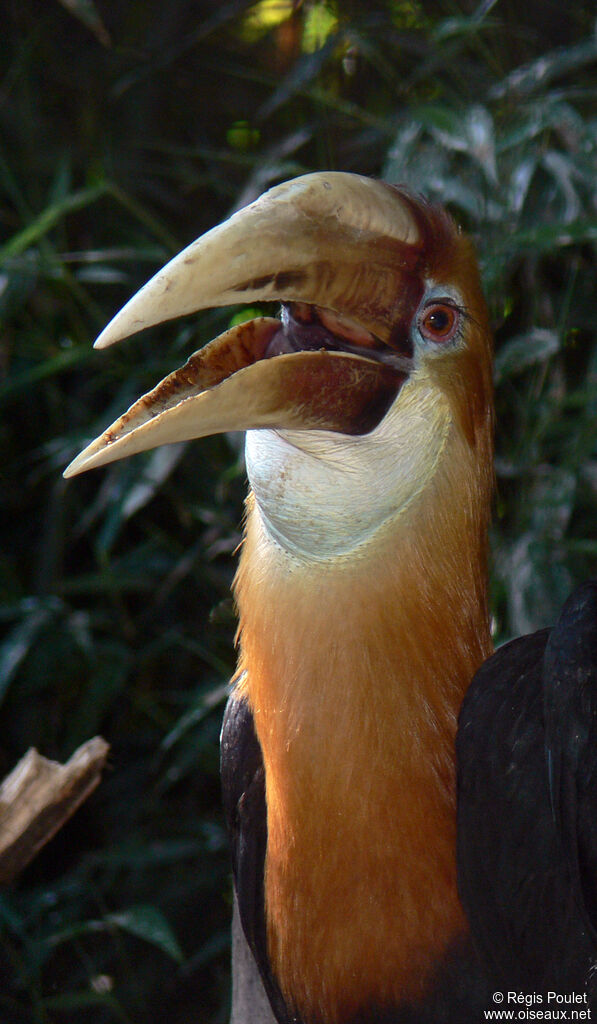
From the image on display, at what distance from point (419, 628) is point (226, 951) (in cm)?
121

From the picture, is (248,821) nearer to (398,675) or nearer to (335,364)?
(398,675)

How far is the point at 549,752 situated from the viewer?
0.93 meters

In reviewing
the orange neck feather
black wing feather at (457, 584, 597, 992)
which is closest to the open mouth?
the orange neck feather

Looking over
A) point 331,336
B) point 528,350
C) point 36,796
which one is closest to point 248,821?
point 36,796

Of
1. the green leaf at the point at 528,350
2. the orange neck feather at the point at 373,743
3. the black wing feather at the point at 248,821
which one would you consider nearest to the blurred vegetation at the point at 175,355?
the green leaf at the point at 528,350

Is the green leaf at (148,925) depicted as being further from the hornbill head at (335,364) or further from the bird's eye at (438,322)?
the bird's eye at (438,322)

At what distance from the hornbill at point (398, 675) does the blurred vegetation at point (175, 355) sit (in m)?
0.34

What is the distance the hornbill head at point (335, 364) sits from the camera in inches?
34.1

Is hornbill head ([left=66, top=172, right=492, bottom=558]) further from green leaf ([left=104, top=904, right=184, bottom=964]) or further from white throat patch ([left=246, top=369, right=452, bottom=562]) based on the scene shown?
green leaf ([left=104, top=904, right=184, bottom=964])

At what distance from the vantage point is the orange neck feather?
38.6 inches

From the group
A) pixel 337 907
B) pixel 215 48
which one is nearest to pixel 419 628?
pixel 337 907

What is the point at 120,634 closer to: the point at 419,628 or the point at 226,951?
the point at 226,951

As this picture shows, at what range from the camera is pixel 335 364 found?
0.93m

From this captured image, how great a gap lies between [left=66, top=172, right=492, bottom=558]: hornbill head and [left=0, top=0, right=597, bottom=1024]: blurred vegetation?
14.2 inches
